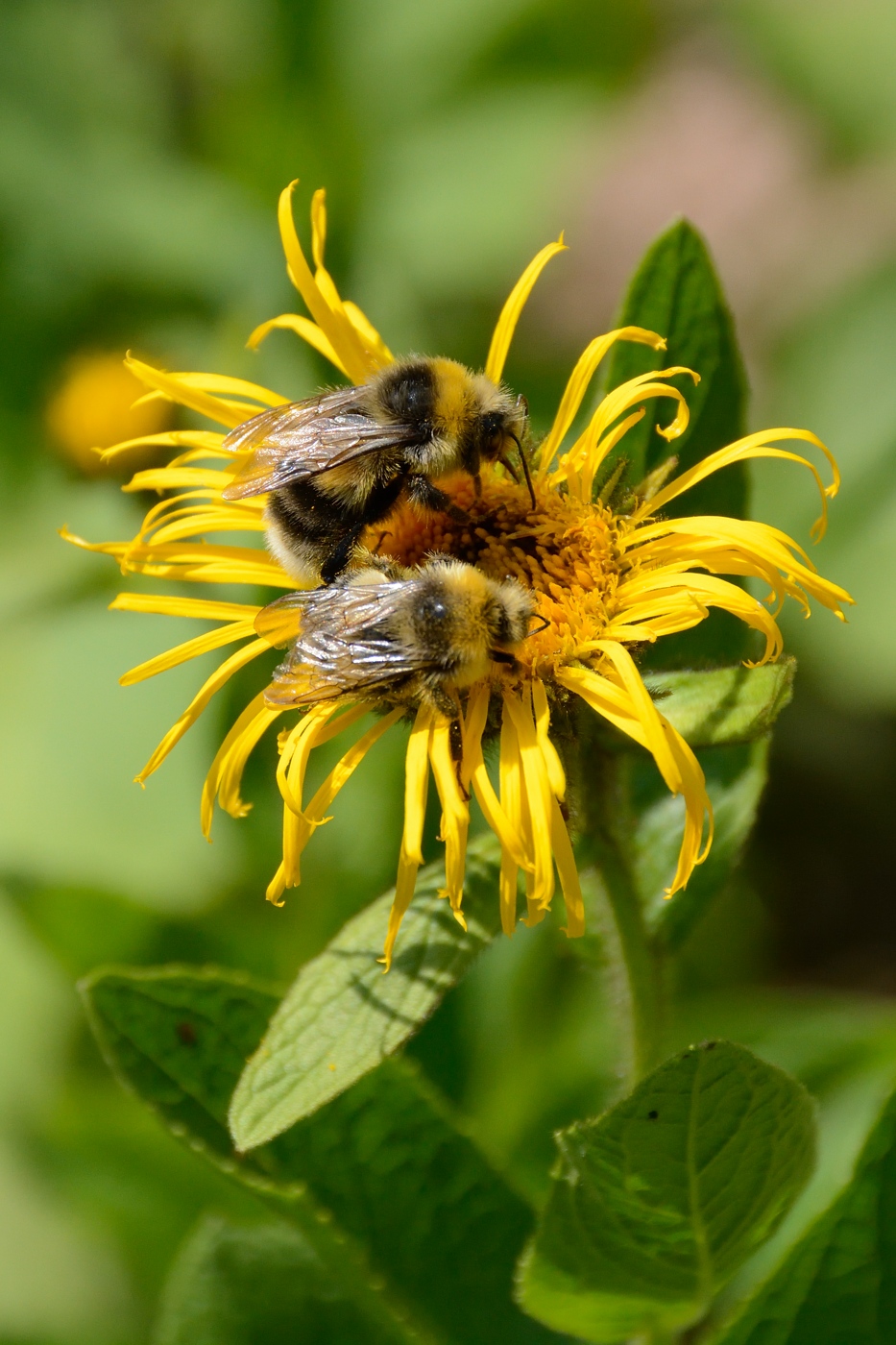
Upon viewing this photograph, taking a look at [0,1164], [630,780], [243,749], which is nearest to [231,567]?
[243,749]

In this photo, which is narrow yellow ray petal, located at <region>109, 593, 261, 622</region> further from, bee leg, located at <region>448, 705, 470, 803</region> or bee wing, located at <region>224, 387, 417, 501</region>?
bee leg, located at <region>448, 705, 470, 803</region>

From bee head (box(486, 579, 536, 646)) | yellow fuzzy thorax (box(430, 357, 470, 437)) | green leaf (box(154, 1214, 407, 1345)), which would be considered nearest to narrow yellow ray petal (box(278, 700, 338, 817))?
bee head (box(486, 579, 536, 646))

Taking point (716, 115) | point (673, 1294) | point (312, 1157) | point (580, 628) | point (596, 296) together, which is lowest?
point (673, 1294)

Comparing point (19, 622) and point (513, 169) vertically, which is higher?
point (513, 169)

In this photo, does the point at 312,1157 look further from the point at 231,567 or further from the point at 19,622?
the point at 19,622

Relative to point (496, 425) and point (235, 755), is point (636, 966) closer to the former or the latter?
point (235, 755)

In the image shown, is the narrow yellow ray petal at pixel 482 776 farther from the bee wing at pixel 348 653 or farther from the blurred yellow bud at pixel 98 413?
the blurred yellow bud at pixel 98 413
